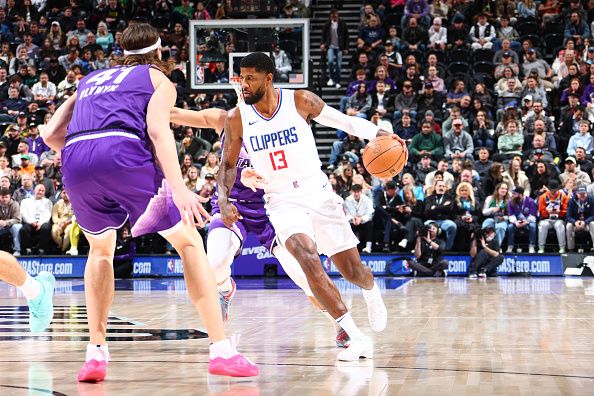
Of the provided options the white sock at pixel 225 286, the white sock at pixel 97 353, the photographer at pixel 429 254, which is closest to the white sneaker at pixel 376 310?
the white sock at pixel 225 286

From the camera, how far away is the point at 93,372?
4.83 metres

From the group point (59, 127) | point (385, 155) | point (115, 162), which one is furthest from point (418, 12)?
point (115, 162)

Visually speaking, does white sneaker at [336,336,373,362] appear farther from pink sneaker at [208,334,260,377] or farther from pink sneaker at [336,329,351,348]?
pink sneaker at [208,334,260,377]

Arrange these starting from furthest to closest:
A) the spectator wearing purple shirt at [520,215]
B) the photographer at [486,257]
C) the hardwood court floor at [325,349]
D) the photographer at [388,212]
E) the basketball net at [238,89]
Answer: the photographer at [388,212] < the spectator wearing purple shirt at [520,215] < the photographer at [486,257] < the basketball net at [238,89] < the hardwood court floor at [325,349]

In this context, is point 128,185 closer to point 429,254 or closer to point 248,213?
point 248,213

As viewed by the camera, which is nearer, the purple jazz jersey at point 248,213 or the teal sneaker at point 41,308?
the teal sneaker at point 41,308

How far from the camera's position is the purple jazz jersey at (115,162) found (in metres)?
4.82

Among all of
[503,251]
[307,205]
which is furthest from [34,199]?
[307,205]

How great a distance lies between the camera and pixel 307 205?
6184mm

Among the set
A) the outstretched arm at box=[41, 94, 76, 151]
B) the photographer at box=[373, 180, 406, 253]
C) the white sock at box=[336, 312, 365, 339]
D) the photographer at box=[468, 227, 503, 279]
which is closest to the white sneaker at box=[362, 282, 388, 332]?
the white sock at box=[336, 312, 365, 339]

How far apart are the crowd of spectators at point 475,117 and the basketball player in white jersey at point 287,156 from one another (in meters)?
9.43

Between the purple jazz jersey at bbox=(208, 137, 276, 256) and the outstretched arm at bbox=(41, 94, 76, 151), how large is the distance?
2104 millimetres

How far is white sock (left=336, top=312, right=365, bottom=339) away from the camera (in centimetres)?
574

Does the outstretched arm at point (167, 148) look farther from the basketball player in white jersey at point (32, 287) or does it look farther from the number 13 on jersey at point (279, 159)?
the basketball player in white jersey at point (32, 287)
